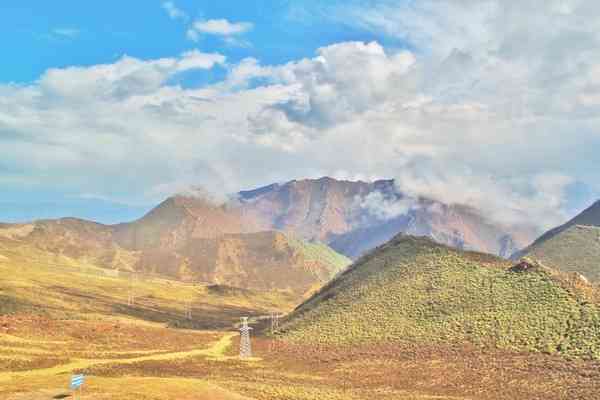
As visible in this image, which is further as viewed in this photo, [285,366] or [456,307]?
[456,307]

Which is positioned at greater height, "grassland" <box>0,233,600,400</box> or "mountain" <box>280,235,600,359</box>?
"mountain" <box>280,235,600,359</box>

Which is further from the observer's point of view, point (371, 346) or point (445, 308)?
point (445, 308)

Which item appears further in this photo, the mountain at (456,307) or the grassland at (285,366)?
the mountain at (456,307)

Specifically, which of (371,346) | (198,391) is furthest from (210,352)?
(198,391)

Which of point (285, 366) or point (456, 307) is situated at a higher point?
point (456, 307)

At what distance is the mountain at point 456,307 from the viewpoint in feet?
354

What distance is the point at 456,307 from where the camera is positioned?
421 feet

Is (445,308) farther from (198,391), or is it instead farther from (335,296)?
(198,391)

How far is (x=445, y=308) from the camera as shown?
130m

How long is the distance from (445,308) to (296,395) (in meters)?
66.2

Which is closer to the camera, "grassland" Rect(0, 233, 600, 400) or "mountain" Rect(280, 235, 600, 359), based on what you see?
"grassland" Rect(0, 233, 600, 400)

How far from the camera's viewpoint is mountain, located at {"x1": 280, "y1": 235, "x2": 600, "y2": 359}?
354ft

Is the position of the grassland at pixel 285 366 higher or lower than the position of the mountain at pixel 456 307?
lower

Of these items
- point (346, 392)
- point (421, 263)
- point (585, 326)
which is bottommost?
point (346, 392)
